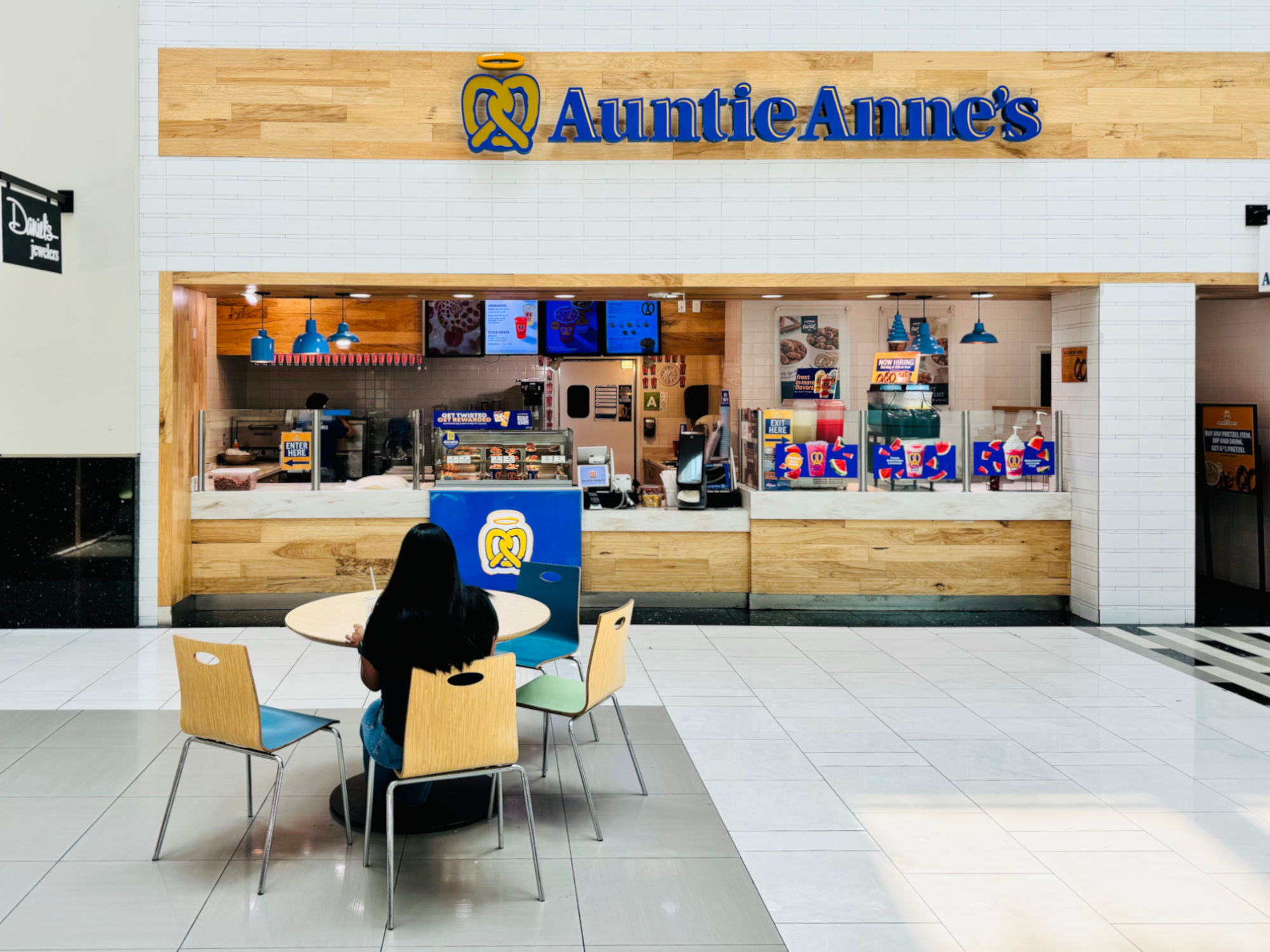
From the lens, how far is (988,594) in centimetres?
765

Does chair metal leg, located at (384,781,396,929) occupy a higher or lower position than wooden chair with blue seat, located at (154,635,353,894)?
lower

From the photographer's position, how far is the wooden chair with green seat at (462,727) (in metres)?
3.13

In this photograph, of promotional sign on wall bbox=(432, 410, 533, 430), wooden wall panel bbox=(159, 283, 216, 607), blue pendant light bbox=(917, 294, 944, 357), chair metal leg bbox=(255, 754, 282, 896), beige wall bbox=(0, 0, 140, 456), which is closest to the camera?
chair metal leg bbox=(255, 754, 282, 896)

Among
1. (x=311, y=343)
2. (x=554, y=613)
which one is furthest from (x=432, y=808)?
A: (x=311, y=343)

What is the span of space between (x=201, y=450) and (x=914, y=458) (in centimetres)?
525

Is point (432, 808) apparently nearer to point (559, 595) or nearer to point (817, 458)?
point (559, 595)

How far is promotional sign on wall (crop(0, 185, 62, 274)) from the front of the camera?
5969mm

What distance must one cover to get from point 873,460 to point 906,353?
1846mm

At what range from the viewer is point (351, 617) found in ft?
13.3

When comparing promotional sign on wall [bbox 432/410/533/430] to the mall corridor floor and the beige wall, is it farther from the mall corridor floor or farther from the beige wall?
the mall corridor floor

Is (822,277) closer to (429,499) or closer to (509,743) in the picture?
(429,499)

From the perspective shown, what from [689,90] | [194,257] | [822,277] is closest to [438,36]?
[689,90]

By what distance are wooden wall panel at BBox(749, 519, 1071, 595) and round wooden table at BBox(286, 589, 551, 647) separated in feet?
11.5

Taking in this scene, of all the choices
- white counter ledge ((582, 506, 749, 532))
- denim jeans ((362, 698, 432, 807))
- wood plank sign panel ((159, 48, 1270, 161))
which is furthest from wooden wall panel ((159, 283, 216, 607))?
denim jeans ((362, 698, 432, 807))
